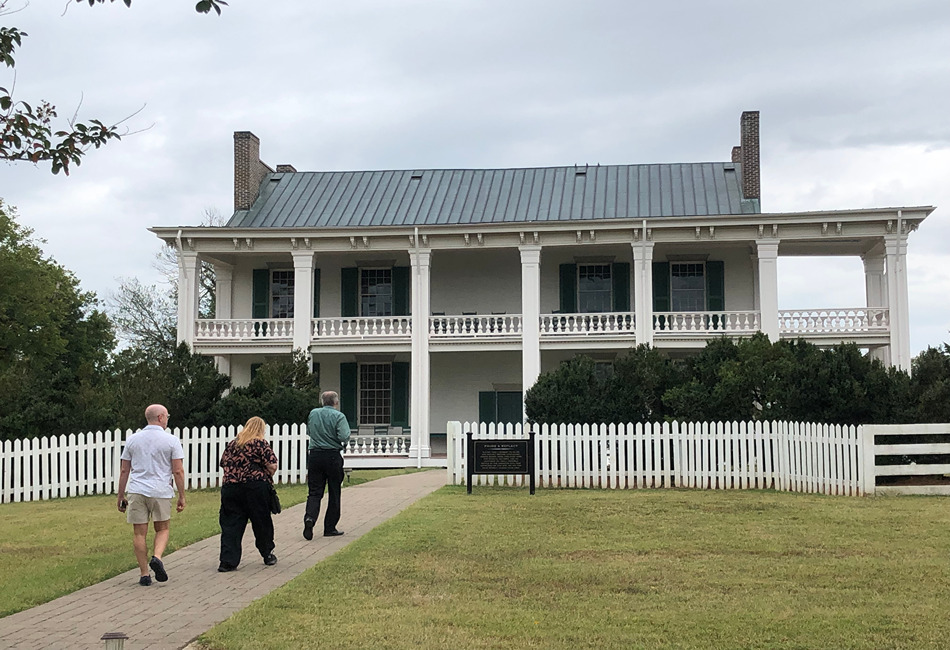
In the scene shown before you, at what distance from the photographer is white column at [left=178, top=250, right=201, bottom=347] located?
28.4 metres

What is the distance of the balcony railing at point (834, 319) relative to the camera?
26922 mm

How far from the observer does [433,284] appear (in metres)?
30.4

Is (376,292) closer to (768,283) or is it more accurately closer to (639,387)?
(768,283)

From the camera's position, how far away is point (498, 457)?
1678cm

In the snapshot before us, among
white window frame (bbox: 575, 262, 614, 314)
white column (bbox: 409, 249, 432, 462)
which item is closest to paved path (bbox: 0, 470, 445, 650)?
white column (bbox: 409, 249, 432, 462)

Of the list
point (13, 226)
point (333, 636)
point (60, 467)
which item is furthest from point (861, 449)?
point (13, 226)

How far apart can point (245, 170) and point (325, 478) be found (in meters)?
20.8

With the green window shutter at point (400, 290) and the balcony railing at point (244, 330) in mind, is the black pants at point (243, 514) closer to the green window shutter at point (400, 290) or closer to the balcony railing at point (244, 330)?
the balcony railing at point (244, 330)

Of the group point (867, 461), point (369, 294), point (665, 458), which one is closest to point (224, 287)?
point (369, 294)

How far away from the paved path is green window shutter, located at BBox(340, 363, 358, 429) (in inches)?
663

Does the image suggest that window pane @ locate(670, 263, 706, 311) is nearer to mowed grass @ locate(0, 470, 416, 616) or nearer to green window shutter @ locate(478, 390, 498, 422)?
green window shutter @ locate(478, 390, 498, 422)

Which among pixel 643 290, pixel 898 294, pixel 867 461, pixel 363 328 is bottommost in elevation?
pixel 867 461

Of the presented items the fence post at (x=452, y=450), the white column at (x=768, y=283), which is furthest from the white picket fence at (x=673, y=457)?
the white column at (x=768, y=283)

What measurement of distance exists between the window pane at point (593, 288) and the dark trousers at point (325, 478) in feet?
58.7
